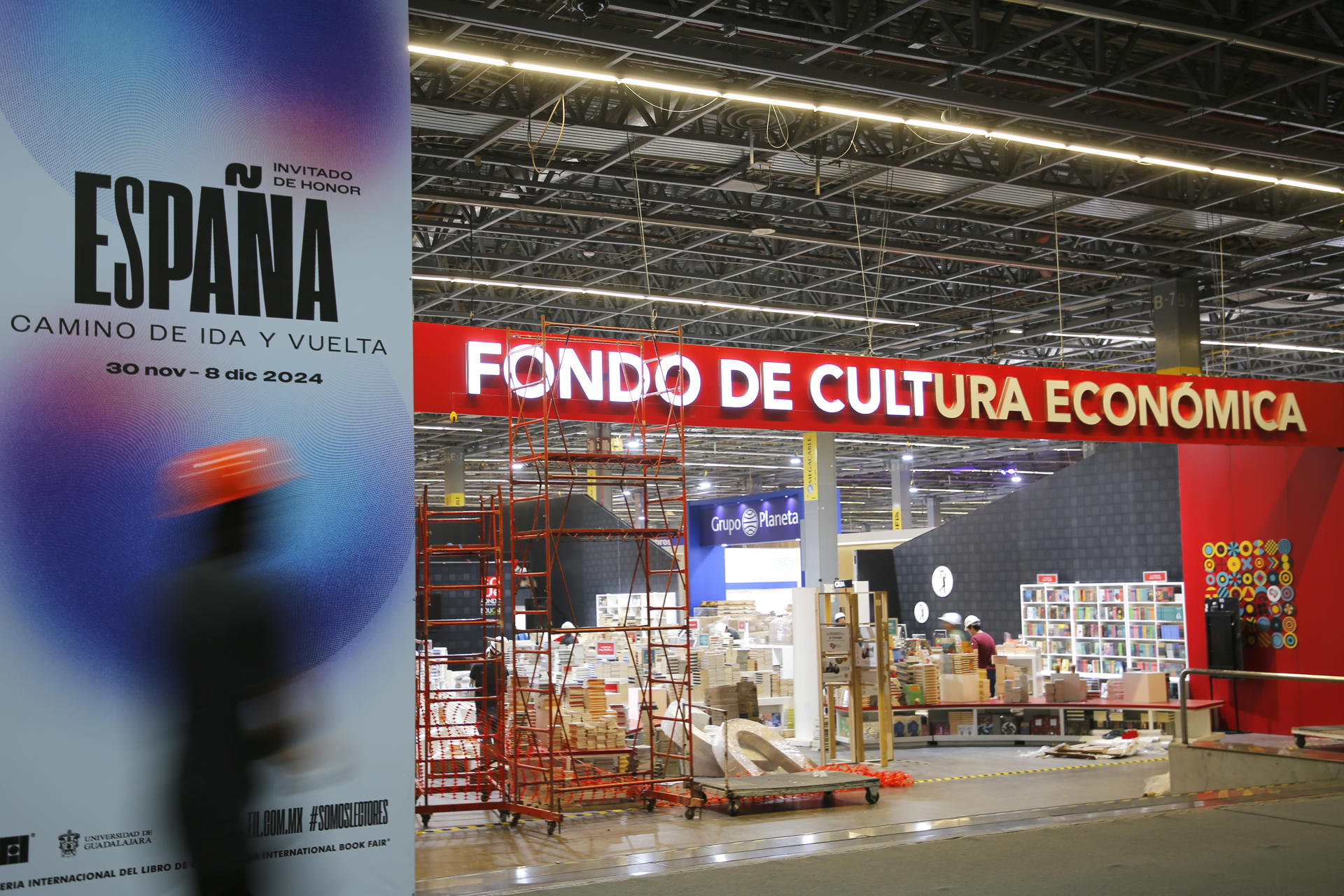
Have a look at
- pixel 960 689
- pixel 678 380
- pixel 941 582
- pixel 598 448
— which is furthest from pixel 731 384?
pixel 941 582

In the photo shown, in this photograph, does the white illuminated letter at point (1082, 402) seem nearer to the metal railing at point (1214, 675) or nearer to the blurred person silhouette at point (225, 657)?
the metal railing at point (1214, 675)

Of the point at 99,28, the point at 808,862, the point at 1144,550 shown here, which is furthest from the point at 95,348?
the point at 1144,550

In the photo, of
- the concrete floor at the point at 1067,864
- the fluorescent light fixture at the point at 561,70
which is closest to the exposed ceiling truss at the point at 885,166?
the fluorescent light fixture at the point at 561,70

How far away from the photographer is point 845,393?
10.5 metres

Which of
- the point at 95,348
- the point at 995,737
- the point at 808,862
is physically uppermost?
the point at 95,348

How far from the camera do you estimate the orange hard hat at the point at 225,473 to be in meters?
3.23

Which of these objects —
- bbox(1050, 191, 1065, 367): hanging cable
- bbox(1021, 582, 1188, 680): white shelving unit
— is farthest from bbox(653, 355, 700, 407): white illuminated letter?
bbox(1021, 582, 1188, 680): white shelving unit

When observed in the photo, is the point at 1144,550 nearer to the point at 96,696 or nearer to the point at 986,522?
the point at 986,522

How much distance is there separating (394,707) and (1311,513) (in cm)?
1310

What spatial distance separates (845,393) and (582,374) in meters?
2.56

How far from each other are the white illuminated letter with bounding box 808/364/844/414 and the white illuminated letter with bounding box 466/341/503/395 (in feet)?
9.57

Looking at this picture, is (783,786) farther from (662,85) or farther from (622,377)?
(662,85)

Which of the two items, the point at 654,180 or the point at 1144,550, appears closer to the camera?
the point at 654,180

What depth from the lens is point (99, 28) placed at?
10.5 ft
